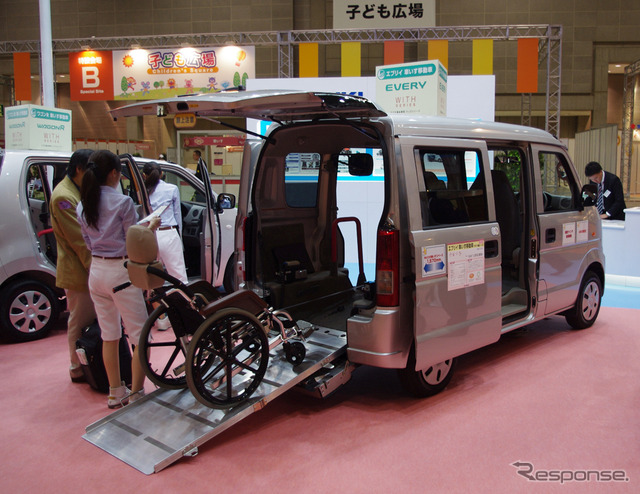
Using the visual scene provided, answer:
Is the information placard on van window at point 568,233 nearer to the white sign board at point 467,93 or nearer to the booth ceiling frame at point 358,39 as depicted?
the white sign board at point 467,93

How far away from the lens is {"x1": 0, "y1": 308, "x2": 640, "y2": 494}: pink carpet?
9.06ft

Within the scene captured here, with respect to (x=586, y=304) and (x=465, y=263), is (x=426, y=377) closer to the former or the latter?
(x=465, y=263)

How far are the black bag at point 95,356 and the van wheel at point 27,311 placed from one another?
5.05ft

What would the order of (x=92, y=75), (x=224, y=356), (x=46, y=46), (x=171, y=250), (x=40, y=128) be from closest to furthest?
(x=224, y=356)
(x=171, y=250)
(x=40, y=128)
(x=46, y=46)
(x=92, y=75)

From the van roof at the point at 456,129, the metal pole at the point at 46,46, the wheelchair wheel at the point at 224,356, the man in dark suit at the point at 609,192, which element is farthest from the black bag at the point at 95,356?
the man in dark suit at the point at 609,192

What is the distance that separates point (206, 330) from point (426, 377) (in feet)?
4.89

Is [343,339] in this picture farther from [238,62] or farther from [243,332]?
[238,62]

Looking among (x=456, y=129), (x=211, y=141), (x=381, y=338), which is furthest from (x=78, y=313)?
(x=211, y=141)

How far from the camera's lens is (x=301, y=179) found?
14.9ft

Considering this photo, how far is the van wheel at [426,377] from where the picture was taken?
3.56 m

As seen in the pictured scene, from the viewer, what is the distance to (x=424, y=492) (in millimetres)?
2660

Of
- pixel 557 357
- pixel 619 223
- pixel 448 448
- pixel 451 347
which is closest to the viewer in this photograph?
pixel 448 448

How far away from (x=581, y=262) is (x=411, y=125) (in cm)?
248

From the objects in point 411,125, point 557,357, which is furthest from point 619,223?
point 411,125
